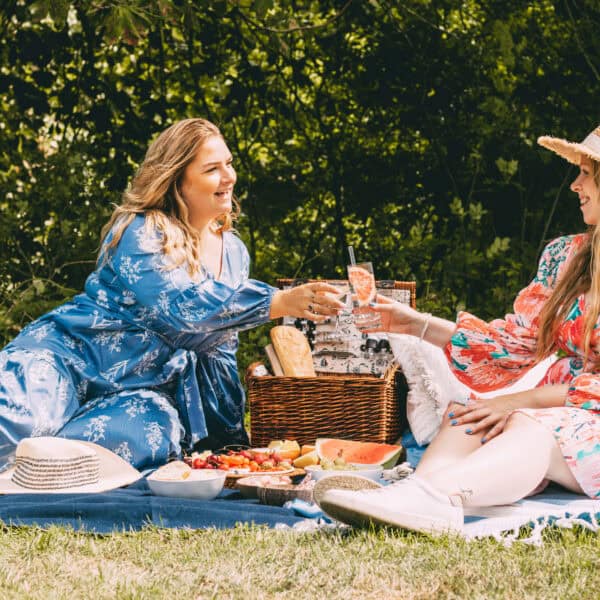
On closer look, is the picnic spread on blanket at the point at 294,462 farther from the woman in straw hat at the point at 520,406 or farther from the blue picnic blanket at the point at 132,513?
the woman in straw hat at the point at 520,406

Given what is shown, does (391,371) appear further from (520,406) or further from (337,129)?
(337,129)


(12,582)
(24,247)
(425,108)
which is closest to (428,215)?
(425,108)

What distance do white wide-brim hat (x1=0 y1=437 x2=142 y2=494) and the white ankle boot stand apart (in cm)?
98

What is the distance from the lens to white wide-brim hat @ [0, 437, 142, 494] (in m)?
3.15

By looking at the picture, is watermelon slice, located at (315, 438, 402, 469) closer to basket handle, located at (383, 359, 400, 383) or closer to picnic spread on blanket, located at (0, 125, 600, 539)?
picnic spread on blanket, located at (0, 125, 600, 539)

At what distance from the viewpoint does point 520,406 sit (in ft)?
10.2

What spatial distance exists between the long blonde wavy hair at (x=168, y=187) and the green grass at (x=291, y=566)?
1.49 metres

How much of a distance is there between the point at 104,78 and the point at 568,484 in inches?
185

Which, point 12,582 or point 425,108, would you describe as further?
point 425,108

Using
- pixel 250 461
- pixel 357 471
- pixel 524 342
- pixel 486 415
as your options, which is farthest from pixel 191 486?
pixel 524 342

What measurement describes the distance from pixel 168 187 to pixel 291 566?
2054 millimetres

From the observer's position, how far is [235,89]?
250 inches

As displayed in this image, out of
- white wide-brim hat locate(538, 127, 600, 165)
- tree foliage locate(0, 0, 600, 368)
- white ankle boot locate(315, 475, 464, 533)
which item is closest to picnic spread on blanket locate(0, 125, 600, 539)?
white ankle boot locate(315, 475, 464, 533)

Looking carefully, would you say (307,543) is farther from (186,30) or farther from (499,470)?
(186,30)
